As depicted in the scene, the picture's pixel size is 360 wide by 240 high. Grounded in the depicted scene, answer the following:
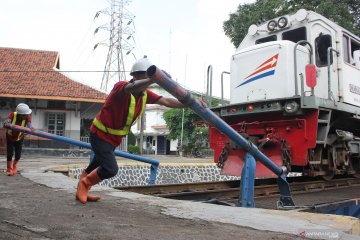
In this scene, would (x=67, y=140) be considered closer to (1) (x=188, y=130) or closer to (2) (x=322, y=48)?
(2) (x=322, y=48)

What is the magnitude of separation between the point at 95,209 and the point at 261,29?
6232 mm

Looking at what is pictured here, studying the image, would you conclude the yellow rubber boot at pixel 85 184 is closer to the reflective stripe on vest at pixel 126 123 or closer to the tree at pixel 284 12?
the reflective stripe on vest at pixel 126 123

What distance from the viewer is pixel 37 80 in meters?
20.9

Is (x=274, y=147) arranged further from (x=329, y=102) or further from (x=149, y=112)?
(x=149, y=112)

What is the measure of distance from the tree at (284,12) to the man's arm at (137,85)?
14.7m

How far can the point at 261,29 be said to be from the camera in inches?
340

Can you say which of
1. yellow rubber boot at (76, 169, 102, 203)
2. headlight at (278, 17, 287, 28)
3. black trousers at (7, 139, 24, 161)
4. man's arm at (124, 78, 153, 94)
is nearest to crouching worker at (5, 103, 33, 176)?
black trousers at (7, 139, 24, 161)

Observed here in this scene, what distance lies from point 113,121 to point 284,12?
1632 centimetres

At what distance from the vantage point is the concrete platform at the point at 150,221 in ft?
8.98

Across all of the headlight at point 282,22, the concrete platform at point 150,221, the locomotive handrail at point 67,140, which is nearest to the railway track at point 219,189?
the locomotive handrail at point 67,140

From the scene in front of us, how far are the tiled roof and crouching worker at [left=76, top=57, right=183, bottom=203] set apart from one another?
16.1 meters

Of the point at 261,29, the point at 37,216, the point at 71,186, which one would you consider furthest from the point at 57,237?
the point at 261,29

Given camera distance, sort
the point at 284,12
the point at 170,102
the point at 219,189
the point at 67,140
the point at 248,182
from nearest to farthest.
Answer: the point at 170,102
the point at 248,182
the point at 67,140
the point at 219,189
the point at 284,12

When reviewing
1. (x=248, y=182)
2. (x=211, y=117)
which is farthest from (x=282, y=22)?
(x=211, y=117)
